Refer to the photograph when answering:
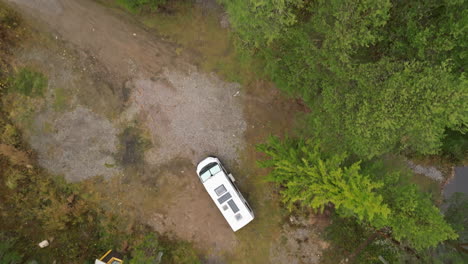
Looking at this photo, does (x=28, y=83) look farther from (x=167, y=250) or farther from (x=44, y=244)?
(x=167, y=250)

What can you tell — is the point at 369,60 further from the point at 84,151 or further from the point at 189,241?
the point at 84,151

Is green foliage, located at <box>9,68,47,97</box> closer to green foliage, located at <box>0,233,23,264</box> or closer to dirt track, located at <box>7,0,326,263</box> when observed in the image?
dirt track, located at <box>7,0,326,263</box>

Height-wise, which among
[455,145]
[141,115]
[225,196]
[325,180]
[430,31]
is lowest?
[455,145]

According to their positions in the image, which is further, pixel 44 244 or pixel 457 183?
pixel 457 183

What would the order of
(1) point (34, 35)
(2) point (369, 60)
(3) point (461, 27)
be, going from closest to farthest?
(3) point (461, 27)
(2) point (369, 60)
(1) point (34, 35)

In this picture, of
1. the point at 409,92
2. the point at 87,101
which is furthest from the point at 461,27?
the point at 87,101

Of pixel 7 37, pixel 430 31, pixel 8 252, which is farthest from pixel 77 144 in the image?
pixel 430 31

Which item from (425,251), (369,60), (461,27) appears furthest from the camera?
(425,251)

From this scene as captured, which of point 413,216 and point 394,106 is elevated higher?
point 394,106
